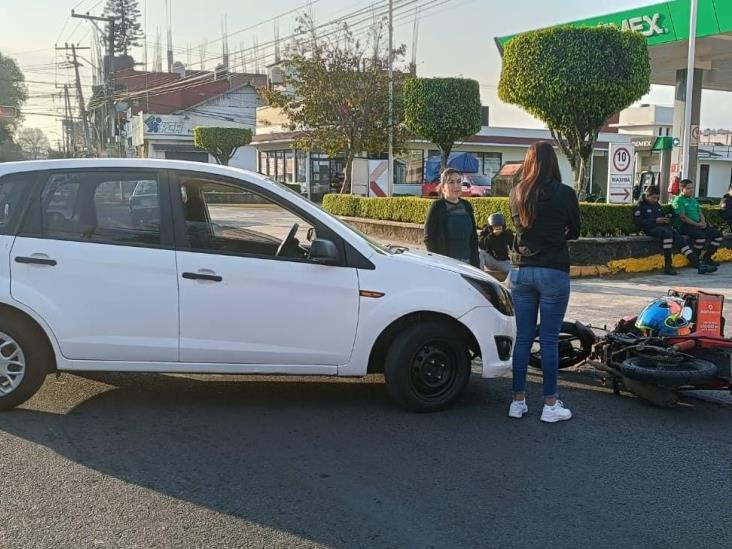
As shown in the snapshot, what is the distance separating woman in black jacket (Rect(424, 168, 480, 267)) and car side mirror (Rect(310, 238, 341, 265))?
1.94m

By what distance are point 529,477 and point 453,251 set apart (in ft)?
9.77

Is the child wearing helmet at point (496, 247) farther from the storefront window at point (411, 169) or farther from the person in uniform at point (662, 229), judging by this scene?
the storefront window at point (411, 169)

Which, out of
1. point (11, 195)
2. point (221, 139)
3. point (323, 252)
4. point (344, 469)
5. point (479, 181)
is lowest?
point (344, 469)

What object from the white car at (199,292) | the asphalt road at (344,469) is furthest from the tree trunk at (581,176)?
the white car at (199,292)

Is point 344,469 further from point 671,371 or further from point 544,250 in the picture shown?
point 671,371

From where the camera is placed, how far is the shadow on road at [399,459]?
3.53 metres

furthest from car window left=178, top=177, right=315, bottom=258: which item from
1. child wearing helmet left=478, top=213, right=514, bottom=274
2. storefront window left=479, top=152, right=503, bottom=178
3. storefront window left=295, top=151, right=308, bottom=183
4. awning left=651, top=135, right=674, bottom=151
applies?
storefront window left=479, top=152, right=503, bottom=178

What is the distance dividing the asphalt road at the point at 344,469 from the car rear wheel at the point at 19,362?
0.17m

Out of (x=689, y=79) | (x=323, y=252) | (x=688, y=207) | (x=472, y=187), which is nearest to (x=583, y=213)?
(x=688, y=207)

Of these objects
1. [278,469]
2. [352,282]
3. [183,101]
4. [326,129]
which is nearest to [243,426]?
[278,469]

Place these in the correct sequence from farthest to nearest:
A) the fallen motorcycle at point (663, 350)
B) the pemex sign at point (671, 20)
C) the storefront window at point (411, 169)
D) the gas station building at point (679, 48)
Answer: the storefront window at point (411, 169)
the gas station building at point (679, 48)
the pemex sign at point (671, 20)
the fallen motorcycle at point (663, 350)

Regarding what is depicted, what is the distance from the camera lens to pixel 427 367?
5.14 m

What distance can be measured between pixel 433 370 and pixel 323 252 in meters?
1.18

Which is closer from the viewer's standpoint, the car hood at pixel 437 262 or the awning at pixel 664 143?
the car hood at pixel 437 262
